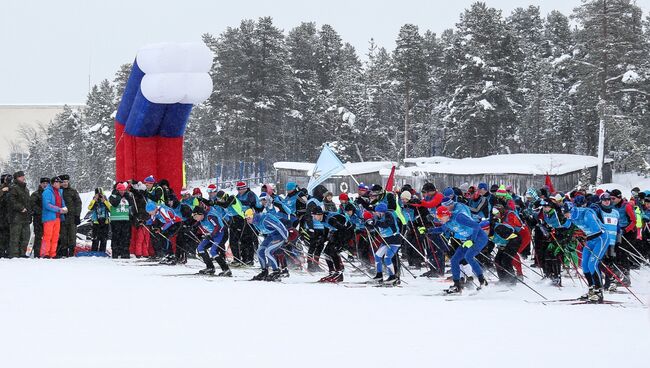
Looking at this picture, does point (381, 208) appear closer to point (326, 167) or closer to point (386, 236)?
point (386, 236)

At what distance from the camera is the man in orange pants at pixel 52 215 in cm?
1617

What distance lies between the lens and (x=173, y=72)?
1825 centimetres

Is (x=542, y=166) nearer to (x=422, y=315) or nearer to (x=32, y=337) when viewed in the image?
(x=422, y=315)

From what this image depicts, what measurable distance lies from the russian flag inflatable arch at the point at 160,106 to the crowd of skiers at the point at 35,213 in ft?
8.35

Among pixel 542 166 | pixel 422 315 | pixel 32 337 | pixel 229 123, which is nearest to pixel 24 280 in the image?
pixel 32 337

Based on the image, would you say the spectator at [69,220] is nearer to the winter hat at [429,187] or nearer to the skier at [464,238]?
the winter hat at [429,187]

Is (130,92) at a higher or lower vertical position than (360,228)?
higher

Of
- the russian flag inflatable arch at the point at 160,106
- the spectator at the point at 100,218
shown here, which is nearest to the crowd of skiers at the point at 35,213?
the spectator at the point at 100,218

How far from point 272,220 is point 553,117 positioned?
5099 centimetres

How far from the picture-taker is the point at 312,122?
61.8 m

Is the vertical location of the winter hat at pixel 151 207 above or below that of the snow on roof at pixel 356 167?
below

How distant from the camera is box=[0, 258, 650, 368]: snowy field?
6.44 meters

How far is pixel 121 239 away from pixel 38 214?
197 cm

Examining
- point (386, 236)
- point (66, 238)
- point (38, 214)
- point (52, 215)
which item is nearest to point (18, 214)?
point (38, 214)
